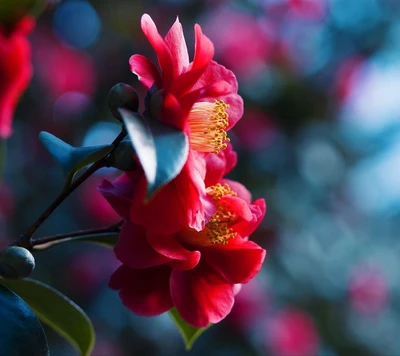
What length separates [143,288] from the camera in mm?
701

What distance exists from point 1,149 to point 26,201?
49.2 inches

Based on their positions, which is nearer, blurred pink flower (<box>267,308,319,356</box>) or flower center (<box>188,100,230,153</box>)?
flower center (<box>188,100,230,153</box>)

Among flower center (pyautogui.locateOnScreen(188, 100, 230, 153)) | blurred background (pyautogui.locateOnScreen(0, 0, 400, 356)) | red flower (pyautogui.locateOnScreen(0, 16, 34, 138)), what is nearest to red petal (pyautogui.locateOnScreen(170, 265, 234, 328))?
flower center (pyautogui.locateOnScreen(188, 100, 230, 153))

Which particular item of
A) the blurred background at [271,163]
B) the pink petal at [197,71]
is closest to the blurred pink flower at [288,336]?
the blurred background at [271,163]

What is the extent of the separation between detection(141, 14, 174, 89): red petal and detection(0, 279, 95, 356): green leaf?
0.92 ft

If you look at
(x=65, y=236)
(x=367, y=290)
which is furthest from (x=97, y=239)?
(x=367, y=290)

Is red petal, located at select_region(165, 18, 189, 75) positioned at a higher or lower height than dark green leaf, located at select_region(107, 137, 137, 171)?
higher

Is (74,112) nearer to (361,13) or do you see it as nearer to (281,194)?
(281,194)

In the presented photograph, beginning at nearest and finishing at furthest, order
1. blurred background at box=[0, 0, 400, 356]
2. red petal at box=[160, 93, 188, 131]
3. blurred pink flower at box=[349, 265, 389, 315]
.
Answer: red petal at box=[160, 93, 188, 131]
blurred background at box=[0, 0, 400, 356]
blurred pink flower at box=[349, 265, 389, 315]

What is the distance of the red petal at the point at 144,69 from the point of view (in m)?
0.63

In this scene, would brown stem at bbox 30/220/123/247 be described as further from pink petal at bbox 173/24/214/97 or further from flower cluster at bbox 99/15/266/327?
pink petal at bbox 173/24/214/97

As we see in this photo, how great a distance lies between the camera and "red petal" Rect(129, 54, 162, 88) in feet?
2.07

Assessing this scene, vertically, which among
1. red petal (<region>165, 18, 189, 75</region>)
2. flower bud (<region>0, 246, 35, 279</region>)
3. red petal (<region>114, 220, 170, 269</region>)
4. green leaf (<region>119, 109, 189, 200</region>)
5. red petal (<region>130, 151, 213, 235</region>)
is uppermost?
red petal (<region>165, 18, 189, 75</region>)

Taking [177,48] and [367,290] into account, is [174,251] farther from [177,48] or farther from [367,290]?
[367,290]
